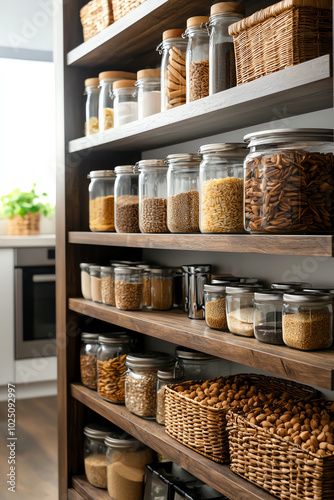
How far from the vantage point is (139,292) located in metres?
1.95

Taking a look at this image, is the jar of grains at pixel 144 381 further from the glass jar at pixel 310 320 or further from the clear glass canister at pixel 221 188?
the glass jar at pixel 310 320

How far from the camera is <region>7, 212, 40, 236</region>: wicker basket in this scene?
154 inches

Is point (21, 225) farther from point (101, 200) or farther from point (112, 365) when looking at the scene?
point (112, 365)

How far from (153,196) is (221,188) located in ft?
1.31

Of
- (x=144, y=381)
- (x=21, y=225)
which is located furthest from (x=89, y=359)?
(x=21, y=225)

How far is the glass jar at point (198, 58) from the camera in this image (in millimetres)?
1535

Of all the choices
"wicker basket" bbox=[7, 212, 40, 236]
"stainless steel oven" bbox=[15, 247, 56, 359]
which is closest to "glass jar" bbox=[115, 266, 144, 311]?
"stainless steel oven" bbox=[15, 247, 56, 359]

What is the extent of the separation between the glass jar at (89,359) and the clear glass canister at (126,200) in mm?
472

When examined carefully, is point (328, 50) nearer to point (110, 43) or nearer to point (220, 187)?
point (220, 187)

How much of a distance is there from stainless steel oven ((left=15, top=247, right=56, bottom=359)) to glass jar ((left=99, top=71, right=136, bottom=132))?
1.70 metres

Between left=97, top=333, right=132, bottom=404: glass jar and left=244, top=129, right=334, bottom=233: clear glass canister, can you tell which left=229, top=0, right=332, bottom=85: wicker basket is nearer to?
left=244, top=129, right=334, bottom=233: clear glass canister

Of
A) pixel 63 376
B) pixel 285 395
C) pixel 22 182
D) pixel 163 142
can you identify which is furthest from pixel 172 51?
pixel 22 182

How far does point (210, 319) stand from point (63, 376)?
945mm

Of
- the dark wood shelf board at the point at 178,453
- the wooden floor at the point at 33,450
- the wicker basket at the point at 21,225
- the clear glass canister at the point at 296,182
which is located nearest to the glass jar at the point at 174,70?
the clear glass canister at the point at 296,182
